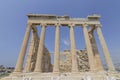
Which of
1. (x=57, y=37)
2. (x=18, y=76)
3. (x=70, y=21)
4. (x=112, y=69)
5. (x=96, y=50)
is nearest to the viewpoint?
(x=18, y=76)

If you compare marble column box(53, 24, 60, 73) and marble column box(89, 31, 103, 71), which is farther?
marble column box(89, 31, 103, 71)

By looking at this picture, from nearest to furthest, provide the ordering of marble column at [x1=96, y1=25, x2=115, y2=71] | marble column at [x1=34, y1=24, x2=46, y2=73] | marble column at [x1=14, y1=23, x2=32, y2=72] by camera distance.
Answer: marble column at [x1=34, y1=24, x2=46, y2=73], marble column at [x1=14, y1=23, x2=32, y2=72], marble column at [x1=96, y1=25, x2=115, y2=71]

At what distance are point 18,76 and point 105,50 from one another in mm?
18729

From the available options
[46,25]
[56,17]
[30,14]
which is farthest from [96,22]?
[30,14]

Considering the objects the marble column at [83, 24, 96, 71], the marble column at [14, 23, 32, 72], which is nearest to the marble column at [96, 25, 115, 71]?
the marble column at [83, 24, 96, 71]

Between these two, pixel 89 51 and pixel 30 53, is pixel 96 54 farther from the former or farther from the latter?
pixel 30 53

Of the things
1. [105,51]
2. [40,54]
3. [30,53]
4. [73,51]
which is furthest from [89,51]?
[30,53]

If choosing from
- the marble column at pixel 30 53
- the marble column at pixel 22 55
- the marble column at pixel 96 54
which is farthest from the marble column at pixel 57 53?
the marble column at pixel 96 54

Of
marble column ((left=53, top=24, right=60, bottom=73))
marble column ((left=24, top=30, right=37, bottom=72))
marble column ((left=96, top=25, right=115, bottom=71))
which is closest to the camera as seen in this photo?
marble column ((left=53, top=24, right=60, bottom=73))

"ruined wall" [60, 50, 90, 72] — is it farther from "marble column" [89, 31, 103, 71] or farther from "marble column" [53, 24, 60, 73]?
"marble column" [53, 24, 60, 73]

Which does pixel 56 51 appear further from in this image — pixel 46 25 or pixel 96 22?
pixel 96 22

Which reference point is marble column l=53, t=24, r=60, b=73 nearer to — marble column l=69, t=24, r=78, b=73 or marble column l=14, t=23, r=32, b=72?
marble column l=69, t=24, r=78, b=73

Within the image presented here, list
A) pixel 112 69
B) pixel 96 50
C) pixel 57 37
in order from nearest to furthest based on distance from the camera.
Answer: pixel 112 69 < pixel 57 37 < pixel 96 50

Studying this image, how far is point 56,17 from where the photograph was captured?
98.9 ft
